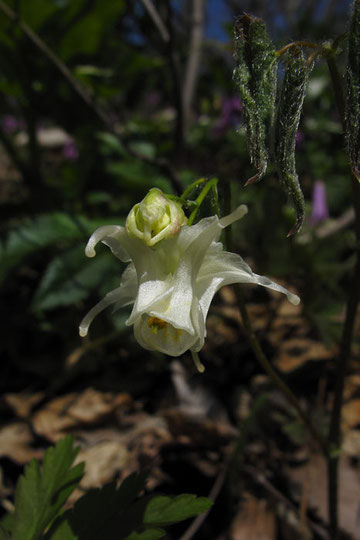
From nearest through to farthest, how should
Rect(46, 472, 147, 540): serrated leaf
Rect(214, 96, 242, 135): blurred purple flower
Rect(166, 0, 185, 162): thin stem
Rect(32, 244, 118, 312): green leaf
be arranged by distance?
1. Rect(46, 472, 147, 540): serrated leaf
2. Rect(32, 244, 118, 312): green leaf
3. Rect(166, 0, 185, 162): thin stem
4. Rect(214, 96, 242, 135): blurred purple flower

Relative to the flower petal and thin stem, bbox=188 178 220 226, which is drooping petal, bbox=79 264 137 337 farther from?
thin stem, bbox=188 178 220 226

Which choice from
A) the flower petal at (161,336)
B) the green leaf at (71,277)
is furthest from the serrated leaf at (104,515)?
the green leaf at (71,277)

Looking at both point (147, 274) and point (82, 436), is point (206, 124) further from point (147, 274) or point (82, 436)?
point (147, 274)

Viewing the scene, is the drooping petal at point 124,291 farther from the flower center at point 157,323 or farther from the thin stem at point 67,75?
the thin stem at point 67,75

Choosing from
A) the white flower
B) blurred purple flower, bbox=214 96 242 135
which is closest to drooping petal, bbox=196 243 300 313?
the white flower

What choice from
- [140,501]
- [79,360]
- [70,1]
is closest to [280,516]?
[140,501]

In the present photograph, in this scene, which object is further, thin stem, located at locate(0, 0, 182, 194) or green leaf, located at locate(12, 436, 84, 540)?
thin stem, located at locate(0, 0, 182, 194)
